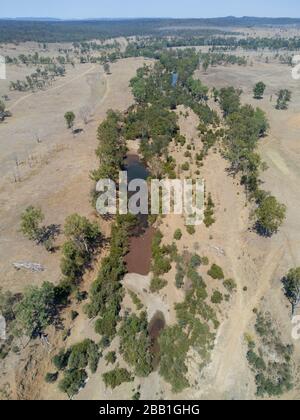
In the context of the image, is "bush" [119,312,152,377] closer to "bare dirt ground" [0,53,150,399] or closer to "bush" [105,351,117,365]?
"bush" [105,351,117,365]

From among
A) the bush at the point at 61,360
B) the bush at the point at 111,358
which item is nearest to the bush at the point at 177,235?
the bush at the point at 111,358

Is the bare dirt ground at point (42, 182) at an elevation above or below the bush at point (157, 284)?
above

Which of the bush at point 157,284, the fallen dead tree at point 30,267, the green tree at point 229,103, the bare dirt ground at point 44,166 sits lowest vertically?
the bush at point 157,284

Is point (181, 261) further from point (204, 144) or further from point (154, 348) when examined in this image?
point (204, 144)

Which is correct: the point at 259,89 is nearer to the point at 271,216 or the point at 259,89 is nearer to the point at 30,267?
the point at 271,216

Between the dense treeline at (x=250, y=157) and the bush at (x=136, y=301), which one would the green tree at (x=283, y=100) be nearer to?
the dense treeline at (x=250, y=157)
